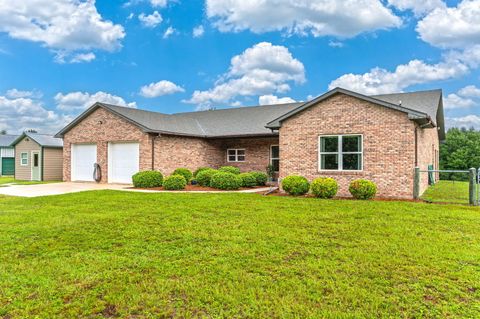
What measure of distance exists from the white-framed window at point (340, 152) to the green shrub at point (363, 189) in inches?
43.5

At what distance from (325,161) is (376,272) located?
910 centimetres

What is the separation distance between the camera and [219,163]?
72.1 ft

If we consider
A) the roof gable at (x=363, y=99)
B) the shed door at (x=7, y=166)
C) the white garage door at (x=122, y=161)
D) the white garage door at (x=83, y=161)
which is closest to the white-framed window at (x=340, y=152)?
the roof gable at (x=363, y=99)

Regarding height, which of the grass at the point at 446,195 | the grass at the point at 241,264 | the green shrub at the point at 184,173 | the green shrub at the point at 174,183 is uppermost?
the green shrub at the point at 184,173

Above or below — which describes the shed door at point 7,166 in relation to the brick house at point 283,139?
below

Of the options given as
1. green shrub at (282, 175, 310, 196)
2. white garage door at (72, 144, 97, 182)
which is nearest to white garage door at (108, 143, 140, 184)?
white garage door at (72, 144, 97, 182)

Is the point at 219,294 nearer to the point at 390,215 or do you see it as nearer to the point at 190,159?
the point at 390,215

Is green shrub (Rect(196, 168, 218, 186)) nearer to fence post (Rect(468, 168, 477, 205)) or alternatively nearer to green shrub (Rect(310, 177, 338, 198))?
green shrub (Rect(310, 177, 338, 198))

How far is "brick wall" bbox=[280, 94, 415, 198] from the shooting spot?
39.5 ft

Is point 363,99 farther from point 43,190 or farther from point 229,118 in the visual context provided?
point 43,190

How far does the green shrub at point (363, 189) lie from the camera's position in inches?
462

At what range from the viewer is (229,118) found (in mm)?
23562

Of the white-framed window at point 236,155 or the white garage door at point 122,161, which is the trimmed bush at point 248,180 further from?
the white garage door at point 122,161

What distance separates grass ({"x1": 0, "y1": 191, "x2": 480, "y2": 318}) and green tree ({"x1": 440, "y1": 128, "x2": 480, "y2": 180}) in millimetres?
28637
